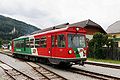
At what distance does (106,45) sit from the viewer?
29.3 metres

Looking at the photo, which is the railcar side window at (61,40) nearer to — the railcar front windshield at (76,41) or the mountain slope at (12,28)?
the railcar front windshield at (76,41)

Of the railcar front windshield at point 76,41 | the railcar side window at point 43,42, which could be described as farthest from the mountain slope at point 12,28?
the railcar front windshield at point 76,41

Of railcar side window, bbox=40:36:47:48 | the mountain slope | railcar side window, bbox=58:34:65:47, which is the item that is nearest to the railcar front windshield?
railcar side window, bbox=58:34:65:47

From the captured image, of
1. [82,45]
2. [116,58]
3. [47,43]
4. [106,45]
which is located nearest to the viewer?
[82,45]

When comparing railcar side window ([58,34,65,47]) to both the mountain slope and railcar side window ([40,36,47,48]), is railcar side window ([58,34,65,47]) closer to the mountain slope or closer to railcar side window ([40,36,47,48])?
railcar side window ([40,36,47,48])

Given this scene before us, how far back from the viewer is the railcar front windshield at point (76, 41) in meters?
15.9

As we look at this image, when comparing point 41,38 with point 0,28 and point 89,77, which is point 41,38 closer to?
point 89,77

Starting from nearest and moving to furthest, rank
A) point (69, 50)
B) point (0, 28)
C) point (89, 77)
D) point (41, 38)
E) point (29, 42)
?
1. point (89, 77)
2. point (69, 50)
3. point (41, 38)
4. point (29, 42)
5. point (0, 28)

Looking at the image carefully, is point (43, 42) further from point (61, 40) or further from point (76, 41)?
point (76, 41)

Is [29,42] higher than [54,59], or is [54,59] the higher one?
[29,42]

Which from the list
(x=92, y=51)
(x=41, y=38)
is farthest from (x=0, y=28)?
(x=41, y=38)

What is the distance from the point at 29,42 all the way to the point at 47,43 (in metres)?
5.34

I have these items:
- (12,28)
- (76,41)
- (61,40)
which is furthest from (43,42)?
(12,28)

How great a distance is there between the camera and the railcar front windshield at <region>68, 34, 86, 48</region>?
15.9m
